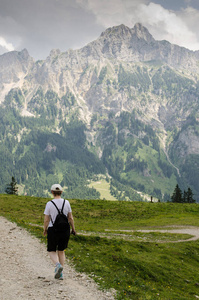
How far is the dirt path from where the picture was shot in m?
10.7

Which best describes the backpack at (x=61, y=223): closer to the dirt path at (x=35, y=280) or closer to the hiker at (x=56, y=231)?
the hiker at (x=56, y=231)

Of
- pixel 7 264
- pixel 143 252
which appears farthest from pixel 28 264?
pixel 143 252

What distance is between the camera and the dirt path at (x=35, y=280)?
10.7 meters

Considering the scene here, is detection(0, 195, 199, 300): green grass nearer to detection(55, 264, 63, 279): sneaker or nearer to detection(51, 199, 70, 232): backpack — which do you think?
detection(55, 264, 63, 279): sneaker

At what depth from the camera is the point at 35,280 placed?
40.4 ft

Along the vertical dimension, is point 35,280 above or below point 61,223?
below

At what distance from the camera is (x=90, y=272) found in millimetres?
14320

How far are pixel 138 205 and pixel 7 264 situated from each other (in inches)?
1633

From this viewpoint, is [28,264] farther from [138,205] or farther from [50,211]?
[138,205]

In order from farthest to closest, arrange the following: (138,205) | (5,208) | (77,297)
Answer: (138,205), (5,208), (77,297)

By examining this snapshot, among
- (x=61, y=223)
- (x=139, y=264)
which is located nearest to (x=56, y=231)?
(x=61, y=223)

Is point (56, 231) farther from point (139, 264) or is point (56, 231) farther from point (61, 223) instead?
point (139, 264)

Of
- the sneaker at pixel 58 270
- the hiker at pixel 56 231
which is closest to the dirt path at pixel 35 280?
the sneaker at pixel 58 270

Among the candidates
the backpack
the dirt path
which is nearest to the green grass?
the dirt path
